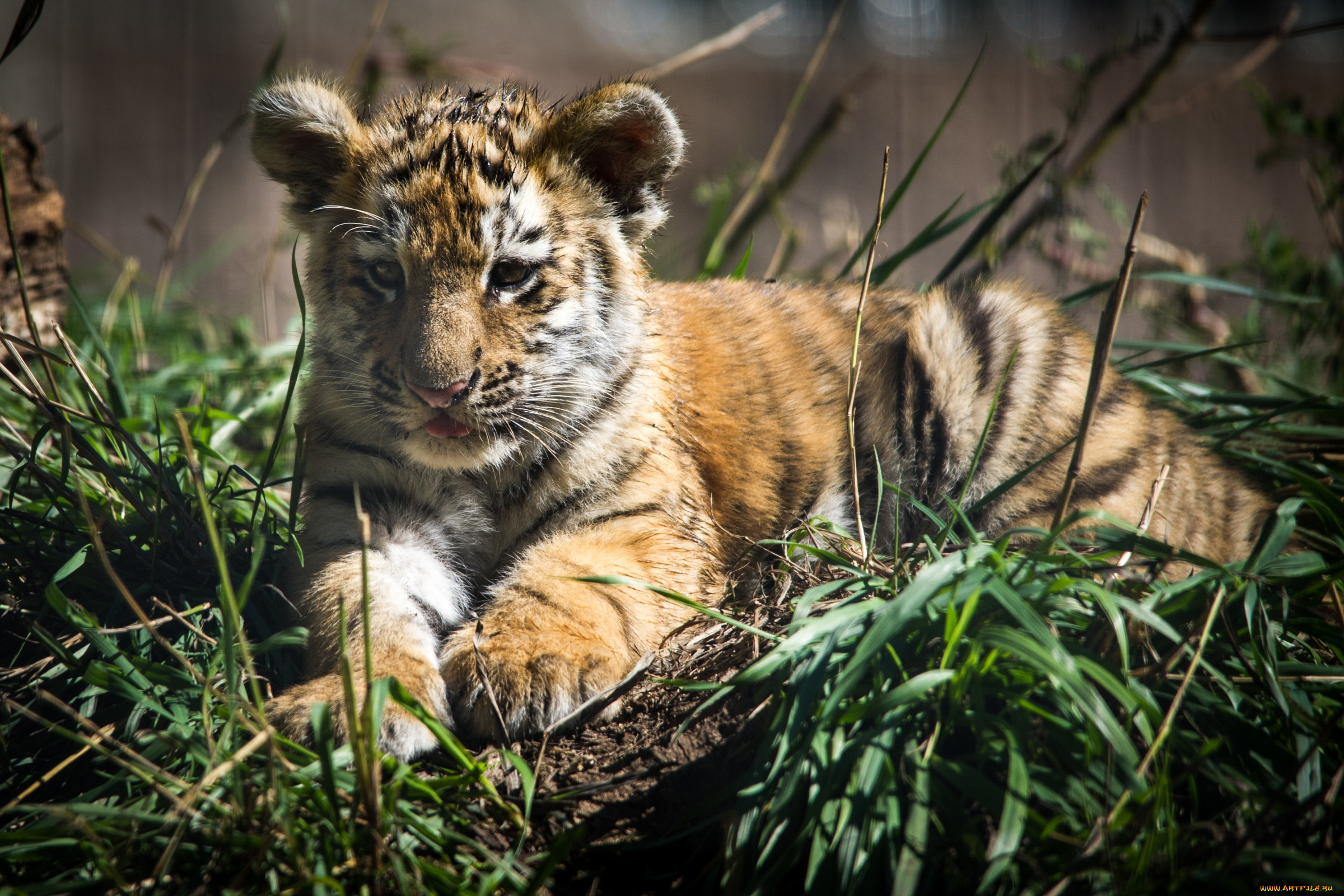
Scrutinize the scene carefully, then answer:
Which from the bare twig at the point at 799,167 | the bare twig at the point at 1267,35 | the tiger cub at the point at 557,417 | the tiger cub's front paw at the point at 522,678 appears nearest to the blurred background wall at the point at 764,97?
the bare twig at the point at 799,167

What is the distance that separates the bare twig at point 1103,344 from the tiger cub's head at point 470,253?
1.31 m

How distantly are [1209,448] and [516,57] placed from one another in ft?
24.7

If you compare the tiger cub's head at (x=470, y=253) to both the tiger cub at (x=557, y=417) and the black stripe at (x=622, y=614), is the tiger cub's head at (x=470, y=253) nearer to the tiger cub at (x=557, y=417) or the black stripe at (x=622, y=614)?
the tiger cub at (x=557, y=417)

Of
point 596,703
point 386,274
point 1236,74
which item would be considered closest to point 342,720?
point 596,703

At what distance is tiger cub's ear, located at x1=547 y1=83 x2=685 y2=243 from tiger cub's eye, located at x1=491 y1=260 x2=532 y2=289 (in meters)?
0.40

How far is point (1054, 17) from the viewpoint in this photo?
8.75 meters

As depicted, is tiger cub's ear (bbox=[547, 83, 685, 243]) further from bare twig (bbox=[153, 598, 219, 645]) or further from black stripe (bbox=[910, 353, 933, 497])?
bare twig (bbox=[153, 598, 219, 645])

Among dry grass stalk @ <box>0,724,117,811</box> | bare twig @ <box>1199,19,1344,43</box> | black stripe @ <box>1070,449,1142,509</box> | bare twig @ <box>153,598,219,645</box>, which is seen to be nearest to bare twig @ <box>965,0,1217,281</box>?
bare twig @ <box>1199,19,1344,43</box>

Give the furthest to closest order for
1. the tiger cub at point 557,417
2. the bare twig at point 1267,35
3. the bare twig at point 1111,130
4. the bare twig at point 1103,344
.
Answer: the bare twig at point 1111,130, the bare twig at point 1267,35, the tiger cub at point 557,417, the bare twig at point 1103,344

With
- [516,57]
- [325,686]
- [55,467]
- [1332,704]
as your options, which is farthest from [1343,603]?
[516,57]

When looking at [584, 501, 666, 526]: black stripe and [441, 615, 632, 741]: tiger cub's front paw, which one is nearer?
[441, 615, 632, 741]: tiger cub's front paw

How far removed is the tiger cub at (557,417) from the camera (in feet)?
6.88

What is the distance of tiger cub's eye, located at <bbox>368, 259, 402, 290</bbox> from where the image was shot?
226 centimetres

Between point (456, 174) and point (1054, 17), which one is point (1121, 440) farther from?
point (1054, 17)
